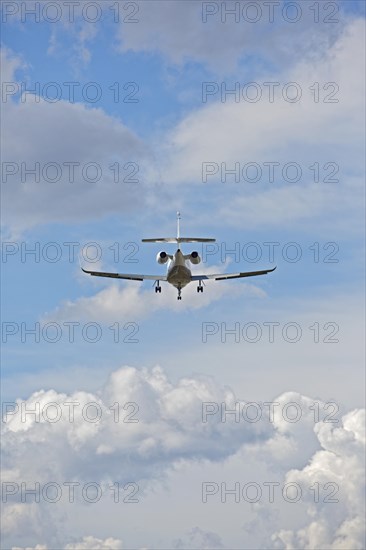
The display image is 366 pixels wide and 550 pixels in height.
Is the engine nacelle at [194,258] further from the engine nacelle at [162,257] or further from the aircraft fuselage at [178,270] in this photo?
the engine nacelle at [162,257]

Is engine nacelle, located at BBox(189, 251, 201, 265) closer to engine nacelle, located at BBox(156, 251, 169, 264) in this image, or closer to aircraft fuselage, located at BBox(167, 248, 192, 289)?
aircraft fuselage, located at BBox(167, 248, 192, 289)

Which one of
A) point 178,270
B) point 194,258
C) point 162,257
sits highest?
point 162,257

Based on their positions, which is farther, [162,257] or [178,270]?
[162,257]

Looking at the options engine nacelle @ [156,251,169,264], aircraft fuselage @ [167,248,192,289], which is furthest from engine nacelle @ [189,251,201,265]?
engine nacelle @ [156,251,169,264]

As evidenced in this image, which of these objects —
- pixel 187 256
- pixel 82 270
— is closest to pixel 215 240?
pixel 187 256

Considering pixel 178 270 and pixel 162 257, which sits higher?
pixel 162 257

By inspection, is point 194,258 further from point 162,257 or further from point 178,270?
point 162,257

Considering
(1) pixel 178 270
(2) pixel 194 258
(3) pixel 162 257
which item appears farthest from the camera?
(3) pixel 162 257

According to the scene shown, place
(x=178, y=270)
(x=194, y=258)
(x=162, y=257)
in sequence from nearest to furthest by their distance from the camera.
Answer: (x=178, y=270) < (x=194, y=258) < (x=162, y=257)

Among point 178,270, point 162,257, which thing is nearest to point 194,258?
point 178,270

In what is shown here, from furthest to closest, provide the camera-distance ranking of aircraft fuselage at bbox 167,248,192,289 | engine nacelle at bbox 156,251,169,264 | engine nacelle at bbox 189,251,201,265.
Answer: engine nacelle at bbox 156,251,169,264 < engine nacelle at bbox 189,251,201,265 < aircraft fuselage at bbox 167,248,192,289

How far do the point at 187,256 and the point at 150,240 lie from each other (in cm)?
1248

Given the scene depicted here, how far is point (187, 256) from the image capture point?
18638 cm

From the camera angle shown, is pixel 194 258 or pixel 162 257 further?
pixel 162 257
